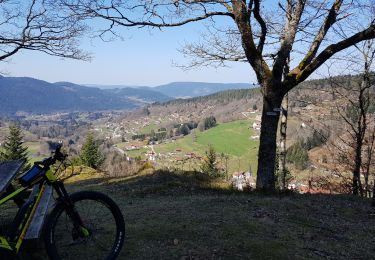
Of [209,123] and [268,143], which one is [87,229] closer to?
[268,143]

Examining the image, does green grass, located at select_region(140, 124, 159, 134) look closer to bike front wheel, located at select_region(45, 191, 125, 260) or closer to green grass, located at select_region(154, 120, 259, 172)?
green grass, located at select_region(154, 120, 259, 172)

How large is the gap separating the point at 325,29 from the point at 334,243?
5930mm

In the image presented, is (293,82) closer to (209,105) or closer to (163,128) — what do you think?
(163,128)

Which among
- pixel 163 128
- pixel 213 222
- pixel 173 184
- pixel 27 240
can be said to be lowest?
pixel 163 128

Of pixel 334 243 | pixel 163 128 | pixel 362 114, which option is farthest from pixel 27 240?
pixel 163 128

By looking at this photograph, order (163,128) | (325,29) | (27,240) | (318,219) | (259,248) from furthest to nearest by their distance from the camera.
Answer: (163,128) < (325,29) < (318,219) < (259,248) < (27,240)

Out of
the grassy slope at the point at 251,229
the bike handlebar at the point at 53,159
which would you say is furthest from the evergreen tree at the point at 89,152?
the bike handlebar at the point at 53,159

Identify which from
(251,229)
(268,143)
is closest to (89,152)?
(268,143)

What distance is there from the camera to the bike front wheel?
4012 millimetres

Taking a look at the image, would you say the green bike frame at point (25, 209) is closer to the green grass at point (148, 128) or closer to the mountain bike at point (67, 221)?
the mountain bike at point (67, 221)

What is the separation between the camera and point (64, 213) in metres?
4.15

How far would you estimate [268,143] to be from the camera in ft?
32.7

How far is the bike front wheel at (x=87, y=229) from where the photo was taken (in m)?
4.01

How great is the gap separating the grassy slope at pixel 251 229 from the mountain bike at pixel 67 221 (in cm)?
33
